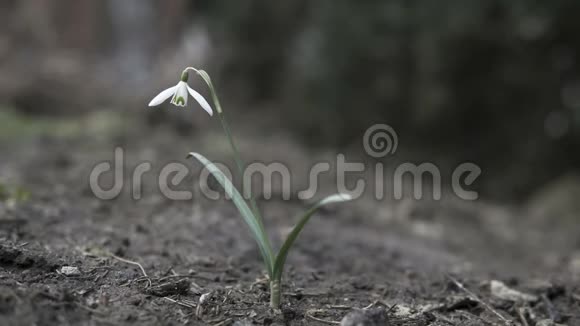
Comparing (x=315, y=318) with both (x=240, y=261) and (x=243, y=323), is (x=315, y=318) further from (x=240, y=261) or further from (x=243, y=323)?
(x=240, y=261)

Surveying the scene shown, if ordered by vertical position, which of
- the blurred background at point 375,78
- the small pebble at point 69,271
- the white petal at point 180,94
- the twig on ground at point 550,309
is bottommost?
the twig on ground at point 550,309

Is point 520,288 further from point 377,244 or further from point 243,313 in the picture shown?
point 243,313

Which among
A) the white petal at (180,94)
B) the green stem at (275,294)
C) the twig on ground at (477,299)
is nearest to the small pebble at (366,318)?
the green stem at (275,294)

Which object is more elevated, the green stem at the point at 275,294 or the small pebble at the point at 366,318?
the green stem at the point at 275,294

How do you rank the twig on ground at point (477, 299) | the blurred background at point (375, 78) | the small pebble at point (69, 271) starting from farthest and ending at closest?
the blurred background at point (375, 78) → the twig on ground at point (477, 299) → the small pebble at point (69, 271)

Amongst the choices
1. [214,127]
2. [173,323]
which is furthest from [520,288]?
[214,127]

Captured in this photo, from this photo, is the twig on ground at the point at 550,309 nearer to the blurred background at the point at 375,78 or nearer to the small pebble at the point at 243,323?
the small pebble at the point at 243,323

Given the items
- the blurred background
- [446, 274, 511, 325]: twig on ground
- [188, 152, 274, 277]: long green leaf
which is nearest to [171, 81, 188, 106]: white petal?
[188, 152, 274, 277]: long green leaf

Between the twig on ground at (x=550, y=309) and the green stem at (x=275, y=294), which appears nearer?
the green stem at (x=275, y=294)
